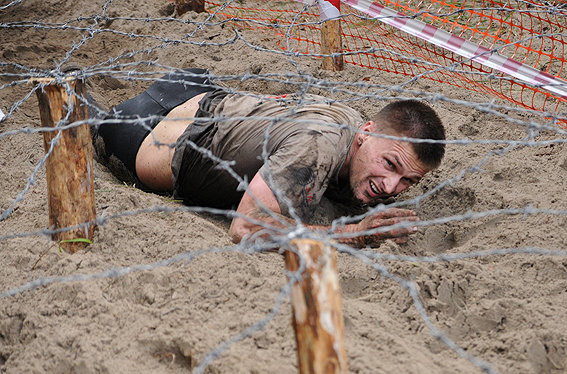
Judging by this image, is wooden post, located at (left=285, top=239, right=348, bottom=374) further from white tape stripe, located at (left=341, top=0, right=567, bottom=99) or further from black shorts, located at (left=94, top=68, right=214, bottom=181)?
white tape stripe, located at (left=341, top=0, right=567, bottom=99)

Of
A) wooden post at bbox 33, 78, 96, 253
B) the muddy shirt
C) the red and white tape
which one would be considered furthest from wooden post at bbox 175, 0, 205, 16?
wooden post at bbox 33, 78, 96, 253

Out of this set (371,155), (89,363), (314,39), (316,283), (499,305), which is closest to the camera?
(316,283)

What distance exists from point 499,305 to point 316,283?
123 cm

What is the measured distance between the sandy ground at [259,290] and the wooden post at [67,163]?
0.44ft

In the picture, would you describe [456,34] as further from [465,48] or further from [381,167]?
[381,167]

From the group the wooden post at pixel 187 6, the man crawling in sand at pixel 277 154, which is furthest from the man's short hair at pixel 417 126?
the wooden post at pixel 187 6

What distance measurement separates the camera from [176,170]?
333 cm

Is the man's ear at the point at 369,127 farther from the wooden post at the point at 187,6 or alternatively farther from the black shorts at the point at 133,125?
the wooden post at the point at 187,6

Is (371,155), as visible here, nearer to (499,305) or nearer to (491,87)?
(499,305)

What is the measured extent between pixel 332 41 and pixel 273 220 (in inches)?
78.9

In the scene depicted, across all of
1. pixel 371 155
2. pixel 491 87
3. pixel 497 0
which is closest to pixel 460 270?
pixel 371 155

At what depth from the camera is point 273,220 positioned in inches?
114

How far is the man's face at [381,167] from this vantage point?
3.15 metres

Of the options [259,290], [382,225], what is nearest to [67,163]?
[259,290]
